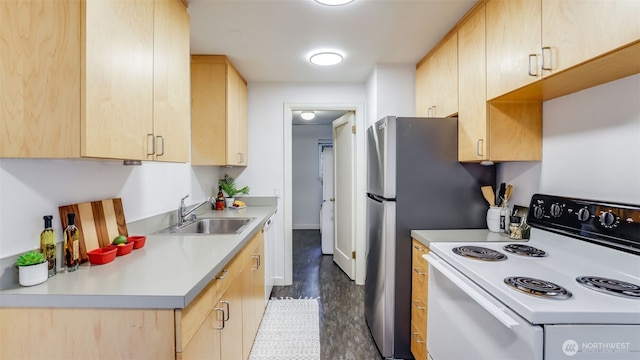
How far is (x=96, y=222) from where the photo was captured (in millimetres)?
1389

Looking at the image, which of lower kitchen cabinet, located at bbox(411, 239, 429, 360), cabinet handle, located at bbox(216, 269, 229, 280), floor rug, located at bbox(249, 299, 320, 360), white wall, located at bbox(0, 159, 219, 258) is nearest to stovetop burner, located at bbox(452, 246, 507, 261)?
lower kitchen cabinet, located at bbox(411, 239, 429, 360)

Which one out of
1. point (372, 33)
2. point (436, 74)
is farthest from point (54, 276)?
point (436, 74)

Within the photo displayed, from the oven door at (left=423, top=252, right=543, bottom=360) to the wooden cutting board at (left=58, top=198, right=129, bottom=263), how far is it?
1.59 meters

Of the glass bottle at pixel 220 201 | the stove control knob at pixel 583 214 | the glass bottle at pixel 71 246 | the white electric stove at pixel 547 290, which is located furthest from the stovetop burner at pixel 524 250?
the glass bottle at pixel 220 201

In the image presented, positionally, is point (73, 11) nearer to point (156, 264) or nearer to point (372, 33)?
point (156, 264)

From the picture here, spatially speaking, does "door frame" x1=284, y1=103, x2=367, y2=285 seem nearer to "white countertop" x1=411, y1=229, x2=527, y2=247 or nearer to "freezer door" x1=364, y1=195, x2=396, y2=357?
"freezer door" x1=364, y1=195, x2=396, y2=357

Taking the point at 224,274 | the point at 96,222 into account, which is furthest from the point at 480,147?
the point at 96,222

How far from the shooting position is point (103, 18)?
1045 mm

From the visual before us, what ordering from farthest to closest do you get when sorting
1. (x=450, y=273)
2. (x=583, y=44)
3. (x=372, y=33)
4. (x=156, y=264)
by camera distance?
1. (x=372, y=33)
2. (x=450, y=273)
3. (x=156, y=264)
4. (x=583, y=44)

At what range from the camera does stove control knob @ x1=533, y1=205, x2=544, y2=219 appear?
1637mm

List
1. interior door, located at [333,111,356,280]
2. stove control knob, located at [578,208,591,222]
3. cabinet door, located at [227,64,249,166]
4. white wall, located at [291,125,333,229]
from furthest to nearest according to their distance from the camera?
white wall, located at [291,125,333,229]
interior door, located at [333,111,356,280]
cabinet door, located at [227,64,249,166]
stove control knob, located at [578,208,591,222]

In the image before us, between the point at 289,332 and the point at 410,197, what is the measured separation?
Result: 141 centimetres

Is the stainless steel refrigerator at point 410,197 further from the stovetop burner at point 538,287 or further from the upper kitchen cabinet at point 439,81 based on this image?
the stovetop burner at point 538,287

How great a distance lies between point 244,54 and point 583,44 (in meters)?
2.22
